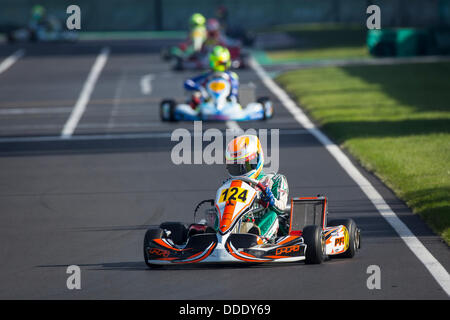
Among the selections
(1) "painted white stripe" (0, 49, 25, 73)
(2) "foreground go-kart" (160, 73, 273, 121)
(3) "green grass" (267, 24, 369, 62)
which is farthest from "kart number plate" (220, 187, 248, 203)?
(3) "green grass" (267, 24, 369, 62)

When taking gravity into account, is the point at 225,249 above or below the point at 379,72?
above

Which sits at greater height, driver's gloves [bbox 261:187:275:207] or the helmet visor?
the helmet visor

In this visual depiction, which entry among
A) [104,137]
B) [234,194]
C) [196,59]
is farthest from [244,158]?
[196,59]

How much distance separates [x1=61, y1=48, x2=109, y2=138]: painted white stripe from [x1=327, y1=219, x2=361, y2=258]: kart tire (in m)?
10.3

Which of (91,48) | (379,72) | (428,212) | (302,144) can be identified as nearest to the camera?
(428,212)

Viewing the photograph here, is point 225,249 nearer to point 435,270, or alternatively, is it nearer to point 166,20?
point 435,270

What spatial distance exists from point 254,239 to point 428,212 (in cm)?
278

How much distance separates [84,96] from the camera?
27266 mm

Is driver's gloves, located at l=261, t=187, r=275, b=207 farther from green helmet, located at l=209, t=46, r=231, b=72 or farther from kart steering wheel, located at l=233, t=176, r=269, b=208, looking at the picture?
green helmet, located at l=209, t=46, r=231, b=72

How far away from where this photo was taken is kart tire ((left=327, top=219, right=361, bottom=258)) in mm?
10091

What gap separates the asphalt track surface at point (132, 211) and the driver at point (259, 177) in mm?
650

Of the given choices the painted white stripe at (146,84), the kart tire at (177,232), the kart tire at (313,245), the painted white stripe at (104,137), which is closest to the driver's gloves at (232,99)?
the painted white stripe at (104,137)
